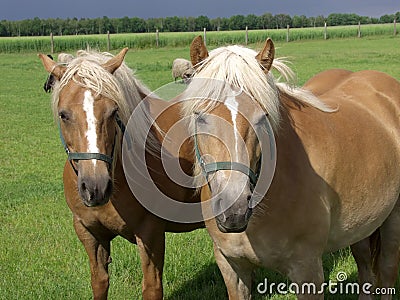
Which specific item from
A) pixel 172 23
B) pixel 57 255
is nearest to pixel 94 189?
pixel 57 255

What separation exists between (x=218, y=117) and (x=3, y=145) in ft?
25.6

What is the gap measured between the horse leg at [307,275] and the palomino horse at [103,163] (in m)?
0.89

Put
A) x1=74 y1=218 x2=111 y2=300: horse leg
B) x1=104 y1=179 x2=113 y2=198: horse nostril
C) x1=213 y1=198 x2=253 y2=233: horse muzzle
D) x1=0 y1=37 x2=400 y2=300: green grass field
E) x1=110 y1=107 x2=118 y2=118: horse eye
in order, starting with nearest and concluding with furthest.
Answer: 1. x1=213 y1=198 x2=253 y2=233: horse muzzle
2. x1=104 y1=179 x2=113 y2=198: horse nostril
3. x1=110 y1=107 x2=118 y2=118: horse eye
4. x1=74 y1=218 x2=111 y2=300: horse leg
5. x1=0 y1=37 x2=400 y2=300: green grass field

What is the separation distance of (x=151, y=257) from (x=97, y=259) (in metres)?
0.42

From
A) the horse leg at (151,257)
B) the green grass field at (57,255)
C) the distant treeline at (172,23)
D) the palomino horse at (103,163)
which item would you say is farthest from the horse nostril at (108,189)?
the distant treeline at (172,23)

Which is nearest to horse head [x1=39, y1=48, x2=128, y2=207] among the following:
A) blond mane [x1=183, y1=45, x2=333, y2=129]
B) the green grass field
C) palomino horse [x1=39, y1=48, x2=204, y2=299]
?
palomino horse [x1=39, y1=48, x2=204, y2=299]

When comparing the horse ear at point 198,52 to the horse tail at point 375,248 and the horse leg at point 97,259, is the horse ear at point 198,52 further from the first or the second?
the horse tail at point 375,248

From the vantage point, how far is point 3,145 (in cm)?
914

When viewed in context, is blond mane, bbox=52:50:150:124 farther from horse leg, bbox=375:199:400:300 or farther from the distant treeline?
the distant treeline

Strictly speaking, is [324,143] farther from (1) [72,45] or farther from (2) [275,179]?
(1) [72,45]

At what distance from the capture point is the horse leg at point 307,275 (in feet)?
8.39

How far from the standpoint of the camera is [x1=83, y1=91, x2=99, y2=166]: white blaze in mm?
2484

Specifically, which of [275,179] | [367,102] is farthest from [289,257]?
[367,102]

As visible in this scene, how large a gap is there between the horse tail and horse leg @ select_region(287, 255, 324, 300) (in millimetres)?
1243
